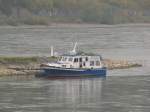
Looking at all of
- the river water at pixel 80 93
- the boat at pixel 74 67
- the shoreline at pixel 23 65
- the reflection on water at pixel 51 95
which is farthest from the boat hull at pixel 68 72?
the reflection on water at pixel 51 95

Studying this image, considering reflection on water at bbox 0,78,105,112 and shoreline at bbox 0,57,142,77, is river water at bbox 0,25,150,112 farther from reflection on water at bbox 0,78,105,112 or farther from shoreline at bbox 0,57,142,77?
shoreline at bbox 0,57,142,77

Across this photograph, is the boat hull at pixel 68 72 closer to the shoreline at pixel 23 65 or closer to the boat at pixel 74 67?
the boat at pixel 74 67

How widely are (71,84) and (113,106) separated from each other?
52.2 feet

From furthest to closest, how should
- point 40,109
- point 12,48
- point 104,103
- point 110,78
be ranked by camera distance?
point 12,48 → point 110,78 → point 104,103 → point 40,109

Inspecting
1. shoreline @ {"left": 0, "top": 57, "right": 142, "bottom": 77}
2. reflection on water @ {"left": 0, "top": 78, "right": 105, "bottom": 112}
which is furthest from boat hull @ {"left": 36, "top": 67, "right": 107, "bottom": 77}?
reflection on water @ {"left": 0, "top": 78, "right": 105, "bottom": 112}

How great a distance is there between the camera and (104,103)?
6044 centimetres

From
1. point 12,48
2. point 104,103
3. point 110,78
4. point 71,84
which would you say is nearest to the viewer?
point 104,103

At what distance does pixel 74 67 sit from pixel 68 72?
1154 mm

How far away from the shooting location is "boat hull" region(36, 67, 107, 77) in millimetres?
79312

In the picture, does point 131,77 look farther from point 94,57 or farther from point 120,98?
point 120,98

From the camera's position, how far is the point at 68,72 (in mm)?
80250

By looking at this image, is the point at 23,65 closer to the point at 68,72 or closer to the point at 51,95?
the point at 68,72

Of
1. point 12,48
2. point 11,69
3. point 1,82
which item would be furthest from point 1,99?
point 12,48

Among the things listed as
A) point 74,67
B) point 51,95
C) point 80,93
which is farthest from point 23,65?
point 51,95
